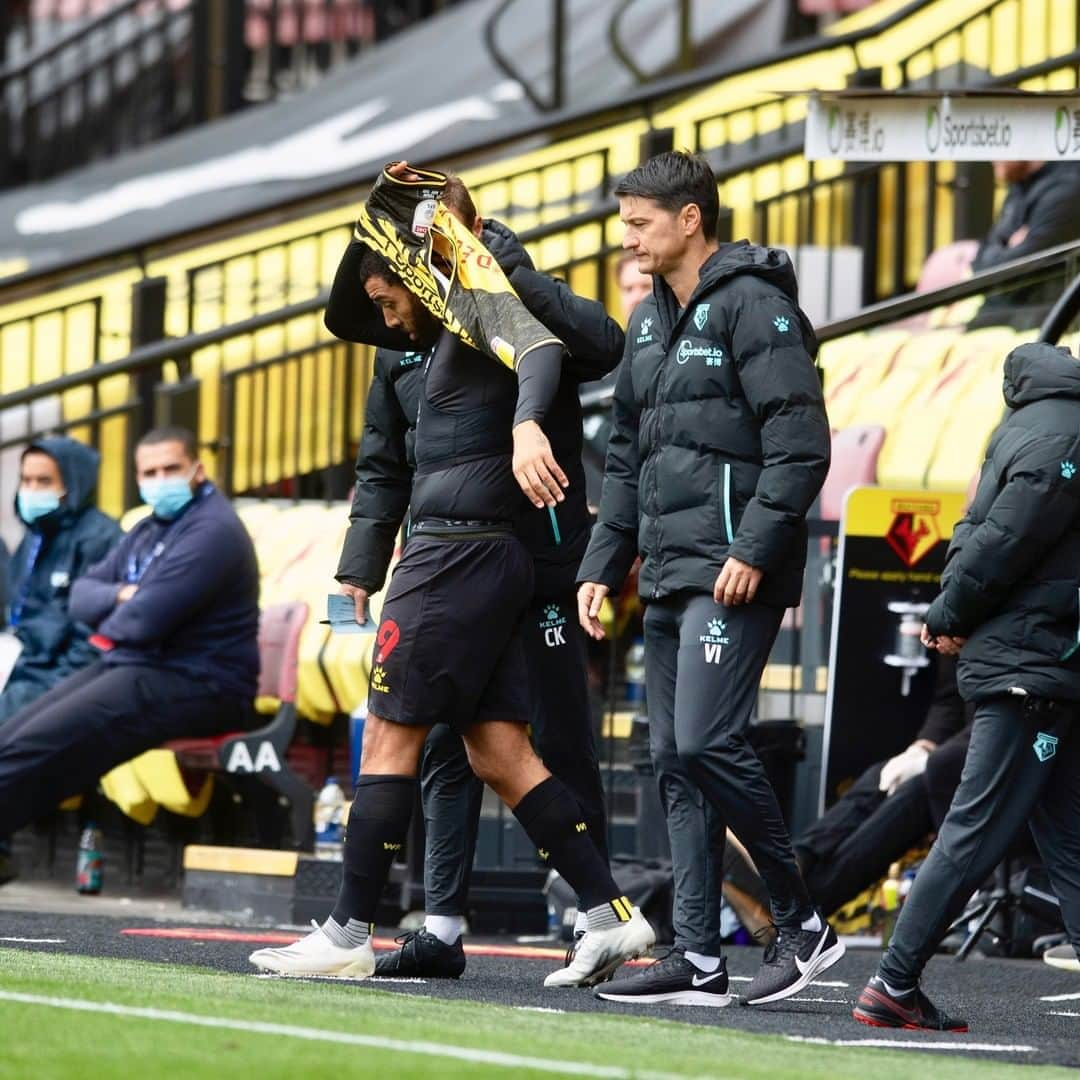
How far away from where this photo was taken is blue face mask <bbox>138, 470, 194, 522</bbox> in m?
10.7

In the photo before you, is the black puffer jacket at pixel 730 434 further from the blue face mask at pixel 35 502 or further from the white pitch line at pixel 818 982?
the blue face mask at pixel 35 502

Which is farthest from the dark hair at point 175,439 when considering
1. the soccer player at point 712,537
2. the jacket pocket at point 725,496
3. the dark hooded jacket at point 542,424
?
the jacket pocket at point 725,496

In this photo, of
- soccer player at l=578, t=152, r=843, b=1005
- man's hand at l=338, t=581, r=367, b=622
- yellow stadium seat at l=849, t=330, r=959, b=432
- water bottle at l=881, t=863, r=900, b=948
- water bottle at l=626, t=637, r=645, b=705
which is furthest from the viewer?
water bottle at l=626, t=637, r=645, b=705

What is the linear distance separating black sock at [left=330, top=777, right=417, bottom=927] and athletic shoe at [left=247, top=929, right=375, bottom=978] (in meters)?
0.07

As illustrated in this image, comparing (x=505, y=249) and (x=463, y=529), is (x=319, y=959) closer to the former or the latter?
(x=463, y=529)

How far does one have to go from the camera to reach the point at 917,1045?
6.30 metres

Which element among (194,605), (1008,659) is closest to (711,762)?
(1008,659)

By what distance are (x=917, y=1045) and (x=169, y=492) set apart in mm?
5126

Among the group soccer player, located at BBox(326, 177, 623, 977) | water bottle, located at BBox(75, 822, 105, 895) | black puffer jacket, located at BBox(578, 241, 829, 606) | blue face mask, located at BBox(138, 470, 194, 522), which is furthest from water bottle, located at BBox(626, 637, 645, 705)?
black puffer jacket, located at BBox(578, 241, 829, 606)

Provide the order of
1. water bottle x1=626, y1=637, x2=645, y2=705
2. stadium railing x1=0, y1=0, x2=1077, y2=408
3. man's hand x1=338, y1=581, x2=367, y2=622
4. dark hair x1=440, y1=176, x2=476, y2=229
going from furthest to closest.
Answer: stadium railing x1=0, y1=0, x2=1077, y2=408, water bottle x1=626, y1=637, x2=645, y2=705, man's hand x1=338, y1=581, x2=367, y2=622, dark hair x1=440, y1=176, x2=476, y2=229

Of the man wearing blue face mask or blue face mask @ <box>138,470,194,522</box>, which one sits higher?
blue face mask @ <box>138,470,194,522</box>

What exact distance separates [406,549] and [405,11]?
15.8 m

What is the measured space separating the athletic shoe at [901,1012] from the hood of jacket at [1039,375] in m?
1.48

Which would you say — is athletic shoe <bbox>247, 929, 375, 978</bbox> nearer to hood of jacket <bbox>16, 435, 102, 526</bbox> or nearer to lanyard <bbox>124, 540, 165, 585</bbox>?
lanyard <bbox>124, 540, 165, 585</bbox>
